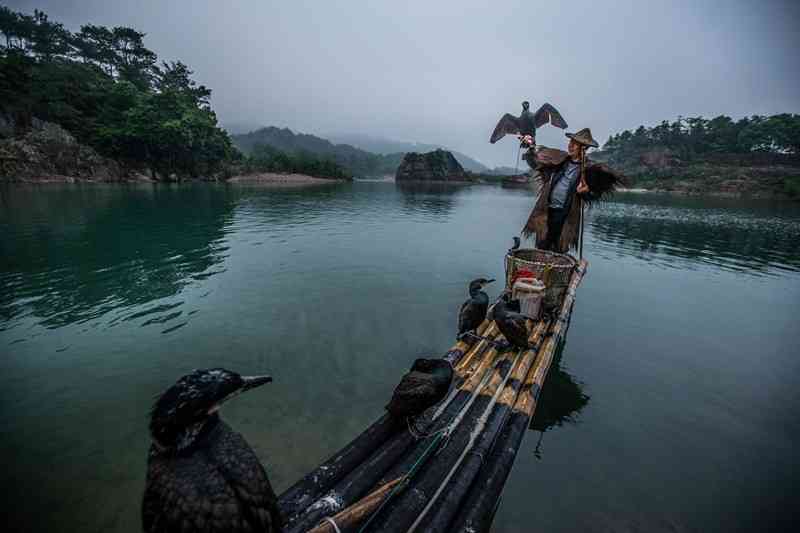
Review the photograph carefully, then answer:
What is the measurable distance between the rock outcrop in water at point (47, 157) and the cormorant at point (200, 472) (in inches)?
2319

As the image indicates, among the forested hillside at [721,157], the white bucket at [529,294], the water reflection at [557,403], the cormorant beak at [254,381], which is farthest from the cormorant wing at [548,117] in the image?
the forested hillside at [721,157]

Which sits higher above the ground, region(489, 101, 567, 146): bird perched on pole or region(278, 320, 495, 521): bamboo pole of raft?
region(489, 101, 567, 146): bird perched on pole

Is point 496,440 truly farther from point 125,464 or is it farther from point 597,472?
point 125,464

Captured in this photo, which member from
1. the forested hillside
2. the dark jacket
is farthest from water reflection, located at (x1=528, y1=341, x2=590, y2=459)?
the forested hillside

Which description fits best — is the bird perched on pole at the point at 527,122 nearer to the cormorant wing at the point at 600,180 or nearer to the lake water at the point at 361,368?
the cormorant wing at the point at 600,180

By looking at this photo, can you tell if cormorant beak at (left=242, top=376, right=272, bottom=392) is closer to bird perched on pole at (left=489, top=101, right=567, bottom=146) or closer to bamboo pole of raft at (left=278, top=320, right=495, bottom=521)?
bamboo pole of raft at (left=278, top=320, right=495, bottom=521)

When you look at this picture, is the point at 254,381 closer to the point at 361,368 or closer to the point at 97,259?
the point at 361,368

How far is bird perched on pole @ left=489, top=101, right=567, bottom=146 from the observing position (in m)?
7.68

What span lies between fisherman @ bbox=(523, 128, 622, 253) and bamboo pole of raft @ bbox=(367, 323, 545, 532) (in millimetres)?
4342

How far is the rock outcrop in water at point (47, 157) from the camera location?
38.6 metres

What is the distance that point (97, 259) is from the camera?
37.9 feet

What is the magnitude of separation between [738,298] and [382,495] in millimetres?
14076

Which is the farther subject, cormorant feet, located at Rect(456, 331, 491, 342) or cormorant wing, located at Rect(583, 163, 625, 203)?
cormorant wing, located at Rect(583, 163, 625, 203)

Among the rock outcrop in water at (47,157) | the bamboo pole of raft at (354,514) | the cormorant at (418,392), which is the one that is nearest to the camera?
the bamboo pole of raft at (354,514)
